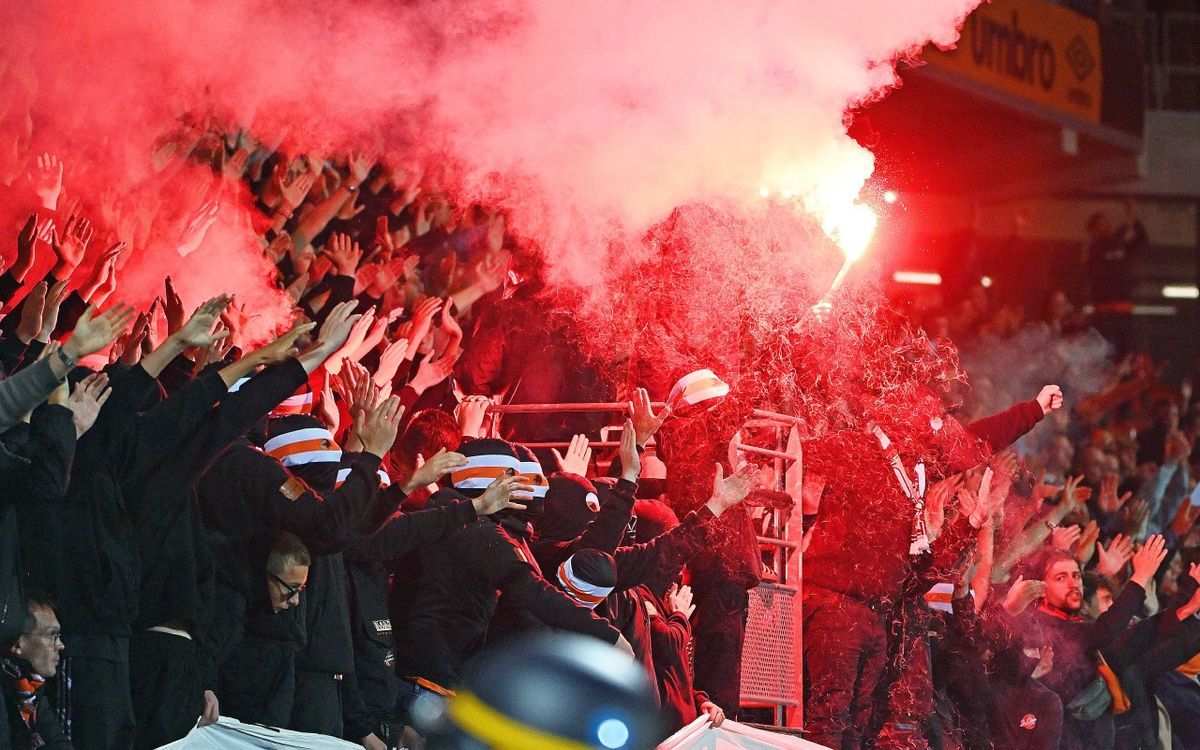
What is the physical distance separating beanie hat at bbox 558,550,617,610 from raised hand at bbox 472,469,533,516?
0.28 metres

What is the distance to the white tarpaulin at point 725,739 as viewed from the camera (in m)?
6.18

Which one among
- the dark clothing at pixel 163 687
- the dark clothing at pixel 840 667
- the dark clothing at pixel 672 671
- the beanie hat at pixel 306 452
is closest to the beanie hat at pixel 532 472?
the beanie hat at pixel 306 452

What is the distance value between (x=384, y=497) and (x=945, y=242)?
12278 mm

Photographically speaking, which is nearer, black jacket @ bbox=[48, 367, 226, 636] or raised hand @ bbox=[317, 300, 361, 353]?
black jacket @ bbox=[48, 367, 226, 636]

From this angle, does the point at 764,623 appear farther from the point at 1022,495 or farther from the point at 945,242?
the point at 945,242

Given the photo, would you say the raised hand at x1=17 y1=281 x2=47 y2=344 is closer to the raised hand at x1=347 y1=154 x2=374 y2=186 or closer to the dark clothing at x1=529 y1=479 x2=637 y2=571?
the dark clothing at x1=529 y1=479 x2=637 y2=571

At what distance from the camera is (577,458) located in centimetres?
684

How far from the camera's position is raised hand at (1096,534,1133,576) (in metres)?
10.0

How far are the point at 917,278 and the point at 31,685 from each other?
12.6 meters

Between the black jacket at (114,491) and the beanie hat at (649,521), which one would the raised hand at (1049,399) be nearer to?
the beanie hat at (649,521)

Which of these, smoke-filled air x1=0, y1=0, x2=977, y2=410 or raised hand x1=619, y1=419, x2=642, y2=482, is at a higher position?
smoke-filled air x1=0, y1=0, x2=977, y2=410

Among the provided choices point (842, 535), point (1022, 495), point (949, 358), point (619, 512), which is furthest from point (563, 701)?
point (1022, 495)

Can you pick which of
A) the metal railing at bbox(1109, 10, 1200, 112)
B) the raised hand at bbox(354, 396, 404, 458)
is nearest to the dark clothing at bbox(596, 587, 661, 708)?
the raised hand at bbox(354, 396, 404, 458)

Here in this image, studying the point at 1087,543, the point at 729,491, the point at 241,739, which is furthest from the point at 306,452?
the point at 1087,543
